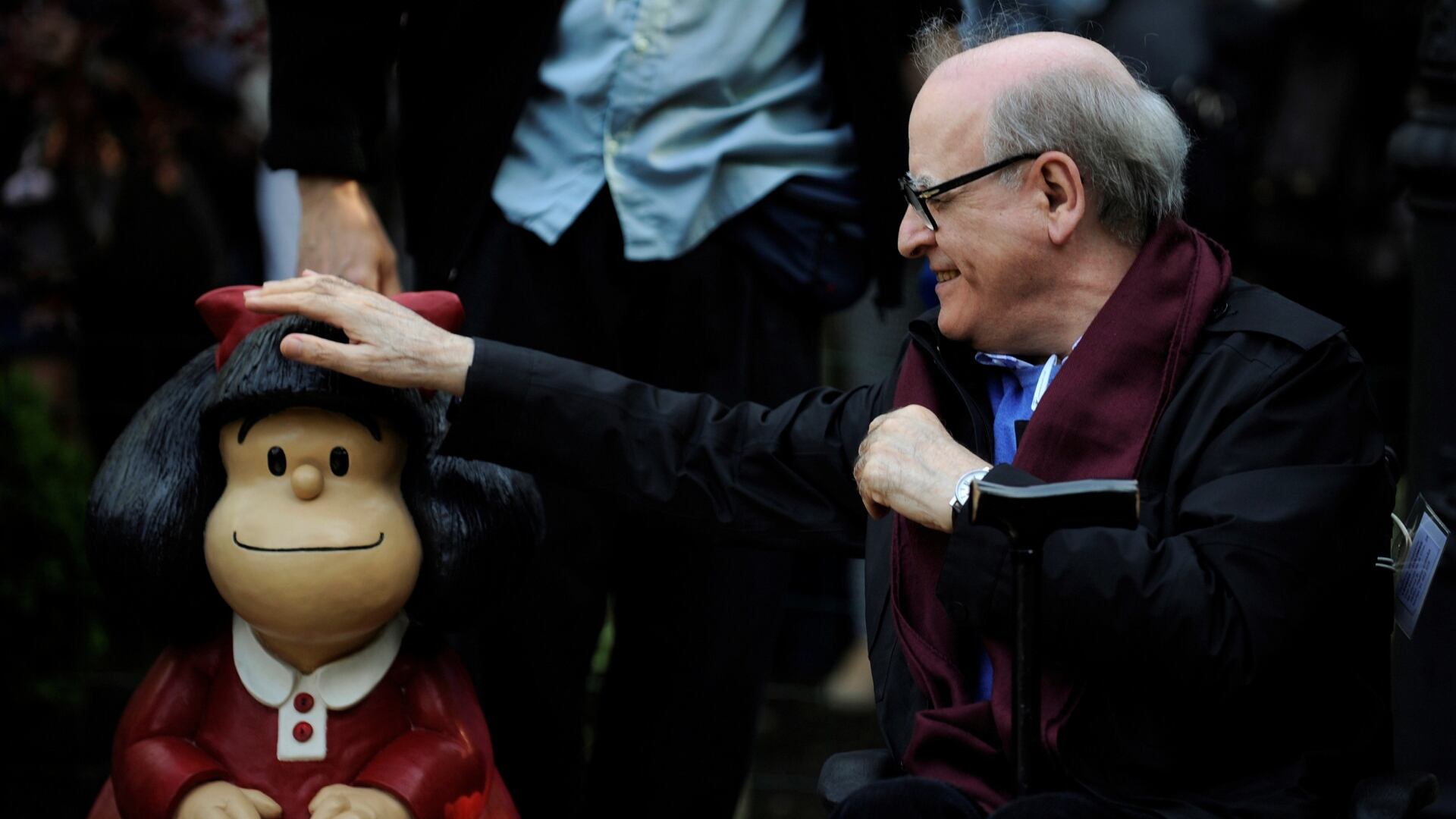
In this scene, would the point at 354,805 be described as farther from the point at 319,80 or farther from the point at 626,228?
the point at 319,80

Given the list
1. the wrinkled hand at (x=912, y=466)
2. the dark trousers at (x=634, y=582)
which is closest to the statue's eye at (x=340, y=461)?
the dark trousers at (x=634, y=582)

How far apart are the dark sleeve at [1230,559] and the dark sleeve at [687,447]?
1.71ft

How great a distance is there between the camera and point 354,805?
9.07 ft

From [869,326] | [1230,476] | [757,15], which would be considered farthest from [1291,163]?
[1230,476]

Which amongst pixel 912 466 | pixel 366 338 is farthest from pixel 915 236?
pixel 366 338

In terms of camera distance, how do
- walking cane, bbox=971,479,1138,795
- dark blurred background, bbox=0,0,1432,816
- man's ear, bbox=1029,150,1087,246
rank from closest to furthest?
walking cane, bbox=971,479,1138,795, man's ear, bbox=1029,150,1087,246, dark blurred background, bbox=0,0,1432,816

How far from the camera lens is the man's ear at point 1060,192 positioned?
2.69m

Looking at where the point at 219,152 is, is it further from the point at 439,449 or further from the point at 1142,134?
the point at 1142,134

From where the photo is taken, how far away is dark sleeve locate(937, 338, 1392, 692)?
2.39m

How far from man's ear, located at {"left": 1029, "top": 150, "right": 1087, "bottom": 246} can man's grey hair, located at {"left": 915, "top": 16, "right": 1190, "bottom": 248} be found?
17 mm

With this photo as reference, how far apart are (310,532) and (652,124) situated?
98 centimetres

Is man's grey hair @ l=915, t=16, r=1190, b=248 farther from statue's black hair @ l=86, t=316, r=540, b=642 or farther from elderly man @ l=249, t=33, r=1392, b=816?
statue's black hair @ l=86, t=316, r=540, b=642

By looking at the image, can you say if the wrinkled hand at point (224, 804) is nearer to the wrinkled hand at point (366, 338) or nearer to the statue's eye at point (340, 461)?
the statue's eye at point (340, 461)

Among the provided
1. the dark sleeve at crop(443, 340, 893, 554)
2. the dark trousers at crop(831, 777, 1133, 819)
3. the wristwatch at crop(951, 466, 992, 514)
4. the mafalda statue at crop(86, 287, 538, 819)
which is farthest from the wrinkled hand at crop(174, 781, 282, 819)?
the wristwatch at crop(951, 466, 992, 514)
